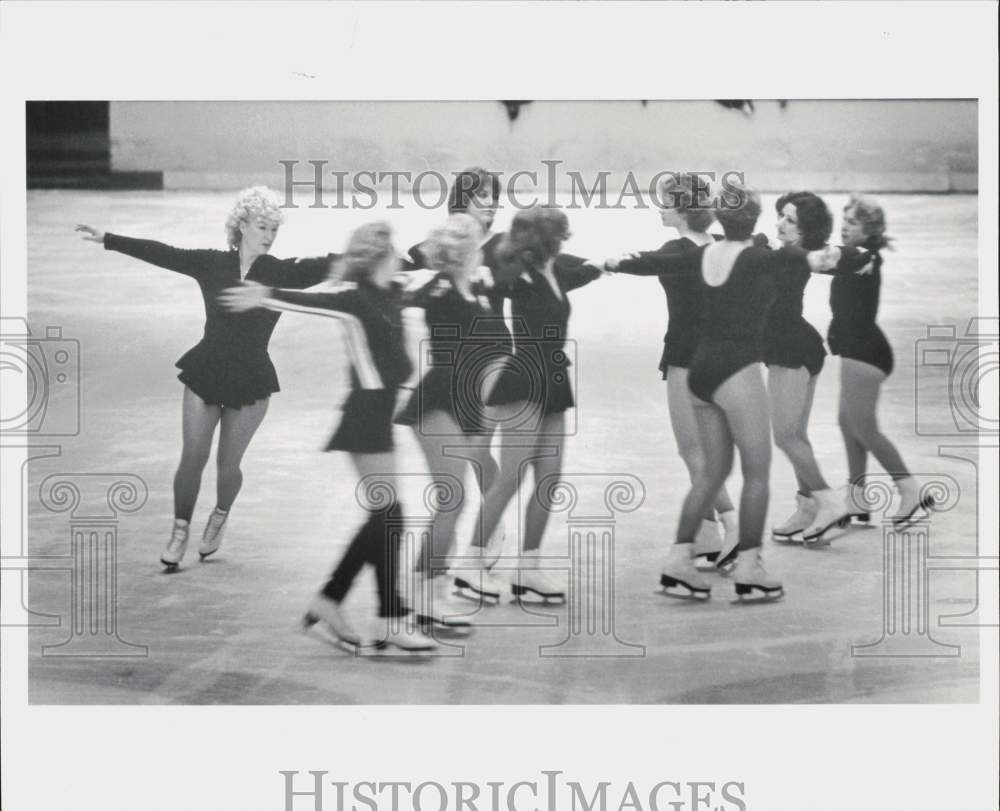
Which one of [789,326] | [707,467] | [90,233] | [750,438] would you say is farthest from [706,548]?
[90,233]

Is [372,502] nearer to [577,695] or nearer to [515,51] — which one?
[577,695]

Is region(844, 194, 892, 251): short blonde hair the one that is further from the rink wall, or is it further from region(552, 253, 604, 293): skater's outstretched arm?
region(552, 253, 604, 293): skater's outstretched arm

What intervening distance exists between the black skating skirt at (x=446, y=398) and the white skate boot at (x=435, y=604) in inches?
19.7

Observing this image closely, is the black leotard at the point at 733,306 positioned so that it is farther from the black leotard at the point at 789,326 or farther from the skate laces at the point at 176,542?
the skate laces at the point at 176,542

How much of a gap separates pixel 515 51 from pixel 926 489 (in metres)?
1.89

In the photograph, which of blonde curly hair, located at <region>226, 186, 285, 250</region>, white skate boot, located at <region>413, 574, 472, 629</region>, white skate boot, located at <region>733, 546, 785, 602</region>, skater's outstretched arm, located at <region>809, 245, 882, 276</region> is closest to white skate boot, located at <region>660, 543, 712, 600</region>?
white skate boot, located at <region>733, 546, 785, 602</region>

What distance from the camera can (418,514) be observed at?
14.6 feet

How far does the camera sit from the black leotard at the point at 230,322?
446 centimetres

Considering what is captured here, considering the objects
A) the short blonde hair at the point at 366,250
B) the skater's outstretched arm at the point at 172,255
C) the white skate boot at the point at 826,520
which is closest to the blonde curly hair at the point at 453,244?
the short blonde hair at the point at 366,250

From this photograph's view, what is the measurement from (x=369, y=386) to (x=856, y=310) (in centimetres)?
156

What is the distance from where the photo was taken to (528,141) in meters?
4.42

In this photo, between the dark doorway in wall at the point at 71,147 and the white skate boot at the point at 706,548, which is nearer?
the dark doorway in wall at the point at 71,147

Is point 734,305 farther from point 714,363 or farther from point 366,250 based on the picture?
point 366,250
